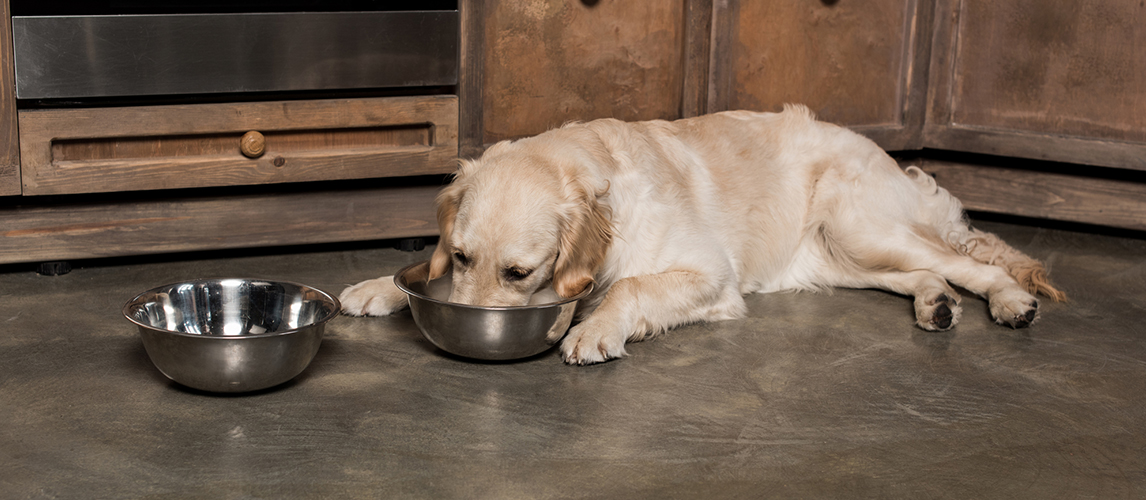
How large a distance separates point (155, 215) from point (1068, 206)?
424 cm

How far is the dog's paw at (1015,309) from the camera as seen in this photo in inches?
129

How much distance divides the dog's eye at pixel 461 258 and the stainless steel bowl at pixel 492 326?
12cm

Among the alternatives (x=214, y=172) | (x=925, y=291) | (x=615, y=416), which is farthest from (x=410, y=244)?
(x=925, y=291)

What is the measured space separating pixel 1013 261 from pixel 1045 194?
1.31m

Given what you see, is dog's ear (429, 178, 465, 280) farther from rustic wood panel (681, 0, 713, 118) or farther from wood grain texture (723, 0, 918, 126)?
wood grain texture (723, 0, 918, 126)

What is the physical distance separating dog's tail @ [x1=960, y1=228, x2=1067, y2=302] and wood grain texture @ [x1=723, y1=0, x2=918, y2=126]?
1123mm

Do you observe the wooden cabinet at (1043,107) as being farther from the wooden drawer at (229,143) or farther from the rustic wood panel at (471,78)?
the wooden drawer at (229,143)

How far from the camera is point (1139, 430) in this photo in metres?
2.49

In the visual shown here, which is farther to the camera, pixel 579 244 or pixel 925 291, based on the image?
pixel 925 291

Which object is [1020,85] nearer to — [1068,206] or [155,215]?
[1068,206]

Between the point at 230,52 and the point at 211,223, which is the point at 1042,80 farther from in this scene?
the point at 211,223

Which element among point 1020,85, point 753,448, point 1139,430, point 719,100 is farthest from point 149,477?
point 1020,85

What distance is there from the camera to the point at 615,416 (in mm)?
2500

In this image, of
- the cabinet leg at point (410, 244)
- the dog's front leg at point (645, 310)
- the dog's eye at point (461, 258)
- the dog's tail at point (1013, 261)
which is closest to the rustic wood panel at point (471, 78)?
the cabinet leg at point (410, 244)
